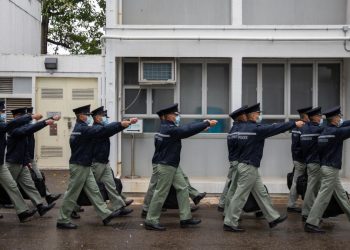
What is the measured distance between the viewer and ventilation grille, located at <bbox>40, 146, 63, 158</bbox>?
661 inches

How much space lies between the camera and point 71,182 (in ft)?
30.8

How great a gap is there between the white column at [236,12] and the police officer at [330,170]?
4271 mm

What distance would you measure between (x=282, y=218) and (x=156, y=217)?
1934 millimetres

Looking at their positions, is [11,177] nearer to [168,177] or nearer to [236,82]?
[168,177]

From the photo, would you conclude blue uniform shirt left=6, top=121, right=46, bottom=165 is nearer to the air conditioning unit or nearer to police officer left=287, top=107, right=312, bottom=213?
the air conditioning unit

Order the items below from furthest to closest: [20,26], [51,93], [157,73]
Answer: [20,26] < [51,93] < [157,73]

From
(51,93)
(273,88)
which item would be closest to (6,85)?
(51,93)

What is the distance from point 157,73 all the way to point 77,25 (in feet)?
53.4

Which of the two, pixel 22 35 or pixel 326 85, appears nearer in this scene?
pixel 326 85

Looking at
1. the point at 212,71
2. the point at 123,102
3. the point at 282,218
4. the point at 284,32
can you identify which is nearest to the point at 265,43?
the point at 284,32

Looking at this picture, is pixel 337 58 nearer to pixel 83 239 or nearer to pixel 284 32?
pixel 284 32

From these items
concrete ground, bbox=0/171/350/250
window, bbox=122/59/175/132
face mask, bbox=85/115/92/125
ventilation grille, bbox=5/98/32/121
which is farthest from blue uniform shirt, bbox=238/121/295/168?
ventilation grille, bbox=5/98/32/121

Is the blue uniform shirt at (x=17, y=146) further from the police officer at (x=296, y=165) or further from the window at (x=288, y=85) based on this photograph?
the window at (x=288, y=85)

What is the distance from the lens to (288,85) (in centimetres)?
1343
